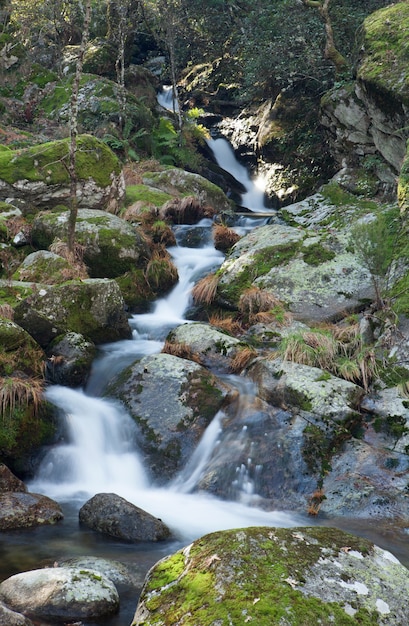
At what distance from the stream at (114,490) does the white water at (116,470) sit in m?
0.01

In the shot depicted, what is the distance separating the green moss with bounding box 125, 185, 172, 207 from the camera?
1488cm

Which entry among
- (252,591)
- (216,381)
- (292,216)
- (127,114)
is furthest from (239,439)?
(127,114)

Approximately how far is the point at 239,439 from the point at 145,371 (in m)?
1.78

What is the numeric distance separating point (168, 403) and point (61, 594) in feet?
12.5

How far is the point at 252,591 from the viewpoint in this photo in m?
3.14

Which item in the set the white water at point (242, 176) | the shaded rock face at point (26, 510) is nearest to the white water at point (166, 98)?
the white water at point (242, 176)

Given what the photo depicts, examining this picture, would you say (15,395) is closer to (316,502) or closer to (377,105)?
(316,502)

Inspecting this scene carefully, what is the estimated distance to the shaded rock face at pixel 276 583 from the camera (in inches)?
120

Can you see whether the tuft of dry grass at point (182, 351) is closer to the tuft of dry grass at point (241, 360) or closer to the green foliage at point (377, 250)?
the tuft of dry grass at point (241, 360)

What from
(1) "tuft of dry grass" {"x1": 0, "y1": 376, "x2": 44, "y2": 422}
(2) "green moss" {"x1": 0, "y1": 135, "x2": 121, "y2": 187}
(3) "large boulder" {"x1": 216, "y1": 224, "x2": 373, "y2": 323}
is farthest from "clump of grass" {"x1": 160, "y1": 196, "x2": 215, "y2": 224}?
(1) "tuft of dry grass" {"x1": 0, "y1": 376, "x2": 44, "y2": 422}

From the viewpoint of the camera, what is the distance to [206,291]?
1113 cm

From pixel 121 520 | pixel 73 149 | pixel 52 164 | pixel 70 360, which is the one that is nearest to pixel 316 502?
pixel 121 520

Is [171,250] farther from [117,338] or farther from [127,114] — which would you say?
[127,114]

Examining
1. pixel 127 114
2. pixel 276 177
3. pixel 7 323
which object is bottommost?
pixel 7 323
